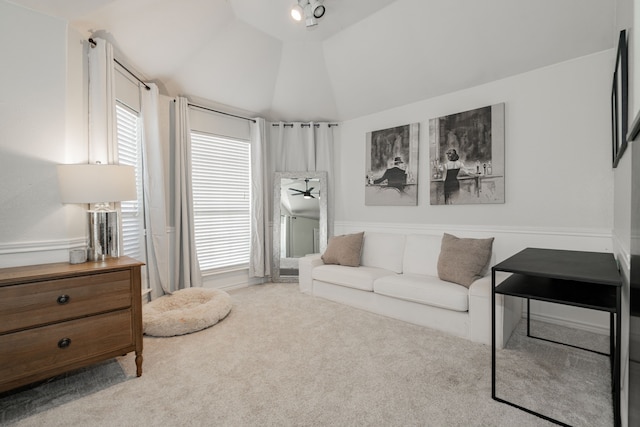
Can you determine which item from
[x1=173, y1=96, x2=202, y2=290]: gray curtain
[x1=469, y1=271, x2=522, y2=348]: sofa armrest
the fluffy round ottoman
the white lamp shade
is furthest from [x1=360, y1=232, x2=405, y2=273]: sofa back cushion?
the white lamp shade

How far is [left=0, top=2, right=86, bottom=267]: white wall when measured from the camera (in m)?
2.03

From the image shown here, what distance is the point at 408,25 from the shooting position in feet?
10.5

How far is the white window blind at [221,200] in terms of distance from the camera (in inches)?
163

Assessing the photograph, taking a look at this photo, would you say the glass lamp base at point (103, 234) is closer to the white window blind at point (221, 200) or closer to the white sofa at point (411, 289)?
the white window blind at point (221, 200)

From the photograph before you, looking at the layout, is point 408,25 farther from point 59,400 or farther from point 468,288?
point 59,400

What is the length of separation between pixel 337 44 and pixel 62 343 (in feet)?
12.8

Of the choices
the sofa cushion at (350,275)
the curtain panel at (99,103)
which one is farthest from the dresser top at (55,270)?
the sofa cushion at (350,275)

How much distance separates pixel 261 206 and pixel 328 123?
1676mm

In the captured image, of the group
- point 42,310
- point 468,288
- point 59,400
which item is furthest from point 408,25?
point 59,400

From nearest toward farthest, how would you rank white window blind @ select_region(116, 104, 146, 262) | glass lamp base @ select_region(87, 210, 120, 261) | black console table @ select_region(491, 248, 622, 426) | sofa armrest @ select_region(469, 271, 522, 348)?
black console table @ select_region(491, 248, 622, 426) → glass lamp base @ select_region(87, 210, 120, 261) → sofa armrest @ select_region(469, 271, 522, 348) → white window blind @ select_region(116, 104, 146, 262)

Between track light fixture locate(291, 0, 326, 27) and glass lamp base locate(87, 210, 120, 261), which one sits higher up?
track light fixture locate(291, 0, 326, 27)

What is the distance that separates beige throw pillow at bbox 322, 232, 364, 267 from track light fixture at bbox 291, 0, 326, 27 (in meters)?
2.45

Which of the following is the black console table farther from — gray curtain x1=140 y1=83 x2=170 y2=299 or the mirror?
gray curtain x1=140 y1=83 x2=170 y2=299

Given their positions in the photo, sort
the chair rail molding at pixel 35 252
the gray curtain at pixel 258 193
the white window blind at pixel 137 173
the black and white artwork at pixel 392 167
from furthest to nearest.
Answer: the gray curtain at pixel 258 193 < the black and white artwork at pixel 392 167 < the white window blind at pixel 137 173 < the chair rail molding at pixel 35 252
